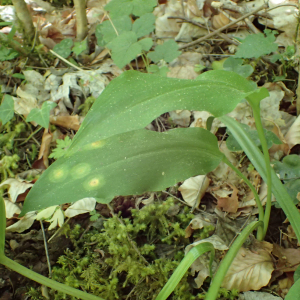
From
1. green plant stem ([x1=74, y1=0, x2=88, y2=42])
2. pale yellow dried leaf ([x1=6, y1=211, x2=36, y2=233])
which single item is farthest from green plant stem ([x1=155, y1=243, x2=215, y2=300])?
green plant stem ([x1=74, y1=0, x2=88, y2=42])

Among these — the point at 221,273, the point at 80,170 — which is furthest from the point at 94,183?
the point at 221,273

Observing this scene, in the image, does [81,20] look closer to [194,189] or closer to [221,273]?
[194,189]

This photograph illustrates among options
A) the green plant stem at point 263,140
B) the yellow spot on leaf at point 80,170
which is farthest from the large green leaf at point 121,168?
the green plant stem at point 263,140

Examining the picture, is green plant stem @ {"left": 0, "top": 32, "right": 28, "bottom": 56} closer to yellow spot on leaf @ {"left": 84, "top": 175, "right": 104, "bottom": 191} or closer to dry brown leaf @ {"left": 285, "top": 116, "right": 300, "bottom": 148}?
yellow spot on leaf @ {"left": 84, "top": 175, "right": 104, "bottom": 191}

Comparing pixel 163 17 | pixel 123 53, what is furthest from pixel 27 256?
pixel 163 17

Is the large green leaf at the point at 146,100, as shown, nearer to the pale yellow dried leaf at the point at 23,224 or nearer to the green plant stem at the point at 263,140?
the green plant stem at the point at 263,140
